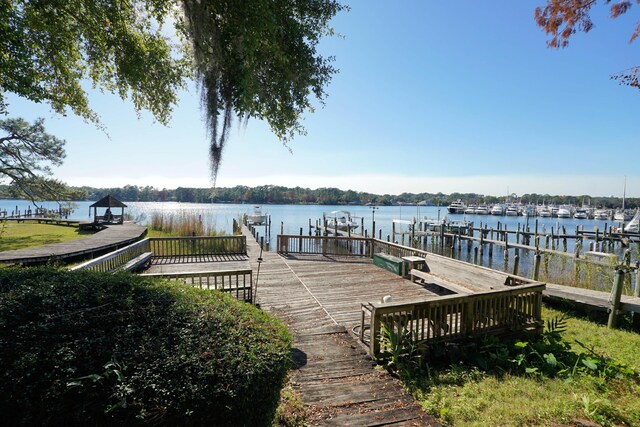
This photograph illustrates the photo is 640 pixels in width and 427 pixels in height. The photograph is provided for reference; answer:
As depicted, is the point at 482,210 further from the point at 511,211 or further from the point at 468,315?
the point at 468,315

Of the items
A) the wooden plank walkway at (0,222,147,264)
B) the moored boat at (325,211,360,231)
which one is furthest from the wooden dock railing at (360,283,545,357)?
the moored boat at (325,211,360,231)

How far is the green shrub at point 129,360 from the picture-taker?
166cm

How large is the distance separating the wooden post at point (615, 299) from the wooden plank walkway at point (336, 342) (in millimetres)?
3924

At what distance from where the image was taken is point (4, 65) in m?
4.34

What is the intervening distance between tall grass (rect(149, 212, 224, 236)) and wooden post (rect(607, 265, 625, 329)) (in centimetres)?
1814

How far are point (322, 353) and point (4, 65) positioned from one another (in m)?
6.35

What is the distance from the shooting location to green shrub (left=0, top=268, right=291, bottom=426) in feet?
5.44

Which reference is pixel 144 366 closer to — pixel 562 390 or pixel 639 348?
pixel 562 390

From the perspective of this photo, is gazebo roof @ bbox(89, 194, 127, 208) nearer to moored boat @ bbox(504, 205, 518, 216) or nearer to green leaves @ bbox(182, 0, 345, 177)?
green leaves @ bbox(182, 0, 345, 177)

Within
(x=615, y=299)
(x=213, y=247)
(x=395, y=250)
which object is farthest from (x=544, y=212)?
(x=213, y=247)

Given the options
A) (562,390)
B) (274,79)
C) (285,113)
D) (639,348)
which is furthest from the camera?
(639,348)

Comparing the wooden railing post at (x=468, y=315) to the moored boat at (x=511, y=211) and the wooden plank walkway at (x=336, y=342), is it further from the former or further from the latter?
the moored boat at (x=511, y=211)

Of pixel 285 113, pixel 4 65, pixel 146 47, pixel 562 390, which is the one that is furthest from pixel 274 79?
pixel 562 390

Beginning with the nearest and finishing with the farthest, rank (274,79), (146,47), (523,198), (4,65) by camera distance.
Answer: (274,79), (4,65), (146,47), (523,198)
